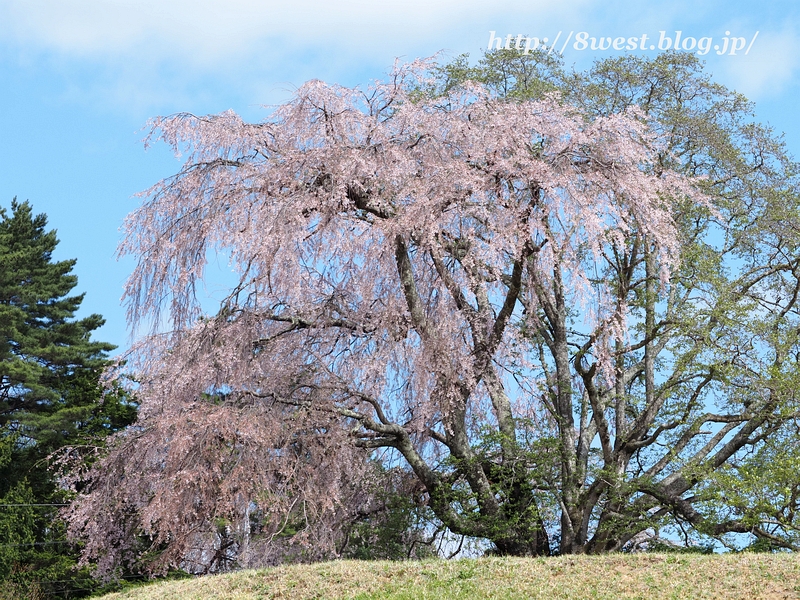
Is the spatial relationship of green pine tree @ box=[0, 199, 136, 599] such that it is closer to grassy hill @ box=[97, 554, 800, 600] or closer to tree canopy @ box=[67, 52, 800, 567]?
tree canopy @ box=[67, 52, 800, 567]

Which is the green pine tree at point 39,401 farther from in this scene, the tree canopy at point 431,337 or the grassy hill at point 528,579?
the grassy hill at point 528,579

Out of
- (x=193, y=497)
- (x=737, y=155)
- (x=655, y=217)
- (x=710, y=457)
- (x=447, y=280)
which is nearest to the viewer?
(x=193, y=497)

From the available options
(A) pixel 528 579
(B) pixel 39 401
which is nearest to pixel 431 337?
(A) pixel 528 579

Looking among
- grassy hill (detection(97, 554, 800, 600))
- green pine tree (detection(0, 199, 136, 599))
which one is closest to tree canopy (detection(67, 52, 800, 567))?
grassy hill (detection(97, 554, 800, 600))

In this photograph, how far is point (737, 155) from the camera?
16.3m

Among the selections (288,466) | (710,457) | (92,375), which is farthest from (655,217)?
(92,375)

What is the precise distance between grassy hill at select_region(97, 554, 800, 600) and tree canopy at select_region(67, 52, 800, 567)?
1.22 m

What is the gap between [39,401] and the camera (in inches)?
990

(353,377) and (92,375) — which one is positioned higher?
(92,375)

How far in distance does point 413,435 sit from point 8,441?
1364 centimetres

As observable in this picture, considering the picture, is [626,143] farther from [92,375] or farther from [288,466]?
[92,375]

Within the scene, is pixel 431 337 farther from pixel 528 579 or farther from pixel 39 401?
pixel 39 401

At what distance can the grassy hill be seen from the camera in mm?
9102

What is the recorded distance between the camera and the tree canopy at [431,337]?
11914 millimetres
